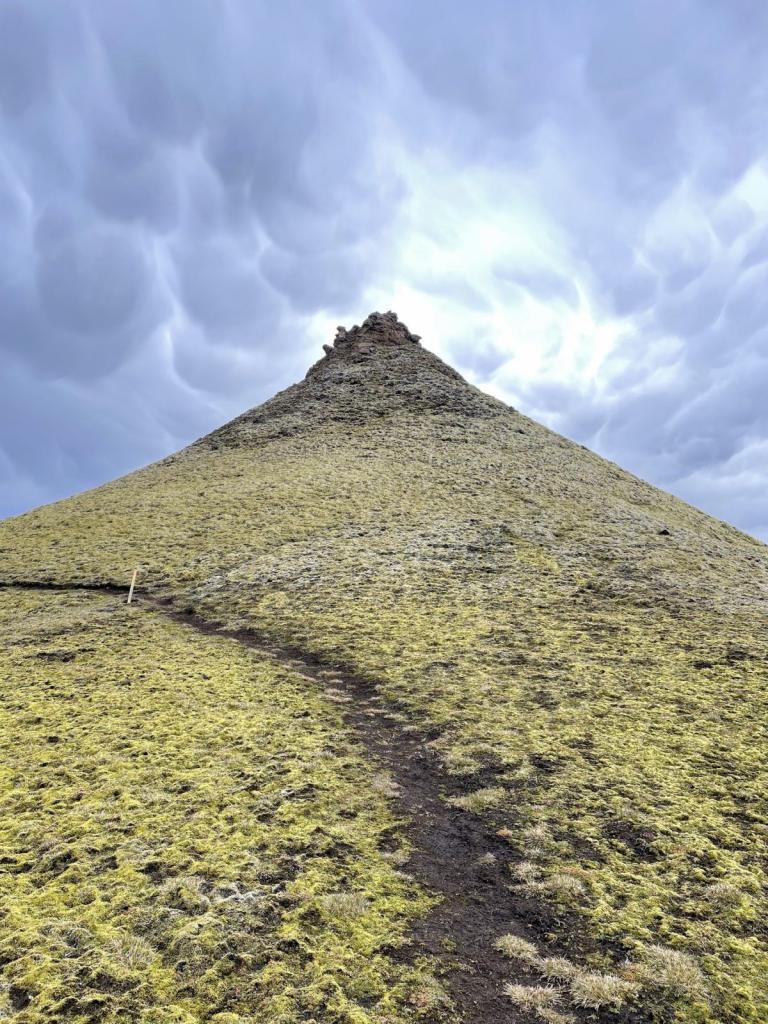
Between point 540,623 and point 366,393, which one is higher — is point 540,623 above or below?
below

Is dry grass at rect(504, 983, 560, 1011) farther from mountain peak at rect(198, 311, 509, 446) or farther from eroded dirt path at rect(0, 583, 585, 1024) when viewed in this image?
mountain peak at rect(198, 311, 509, 446)

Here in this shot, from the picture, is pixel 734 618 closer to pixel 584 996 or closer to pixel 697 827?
pixel 697 827

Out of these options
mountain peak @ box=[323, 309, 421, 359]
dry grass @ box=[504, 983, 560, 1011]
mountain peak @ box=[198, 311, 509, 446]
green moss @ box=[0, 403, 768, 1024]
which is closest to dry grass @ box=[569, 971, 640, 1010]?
dry grass @ box=[504, 983, 560, 1011]

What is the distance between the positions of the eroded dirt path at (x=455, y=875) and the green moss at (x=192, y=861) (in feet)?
1.44

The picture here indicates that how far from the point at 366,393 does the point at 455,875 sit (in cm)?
6982

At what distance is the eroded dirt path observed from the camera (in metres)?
7.33

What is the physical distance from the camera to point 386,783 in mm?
12367

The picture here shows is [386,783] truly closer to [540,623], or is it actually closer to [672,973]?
[672,973]

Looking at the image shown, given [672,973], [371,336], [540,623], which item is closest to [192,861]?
[672,973]

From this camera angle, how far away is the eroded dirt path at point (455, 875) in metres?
7.33

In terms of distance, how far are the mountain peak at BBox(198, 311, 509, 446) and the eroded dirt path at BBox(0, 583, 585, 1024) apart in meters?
54.7

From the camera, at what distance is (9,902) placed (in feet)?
27.7

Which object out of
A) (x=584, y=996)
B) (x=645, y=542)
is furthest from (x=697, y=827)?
(x=645, y=542)

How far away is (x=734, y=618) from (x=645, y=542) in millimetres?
12257
